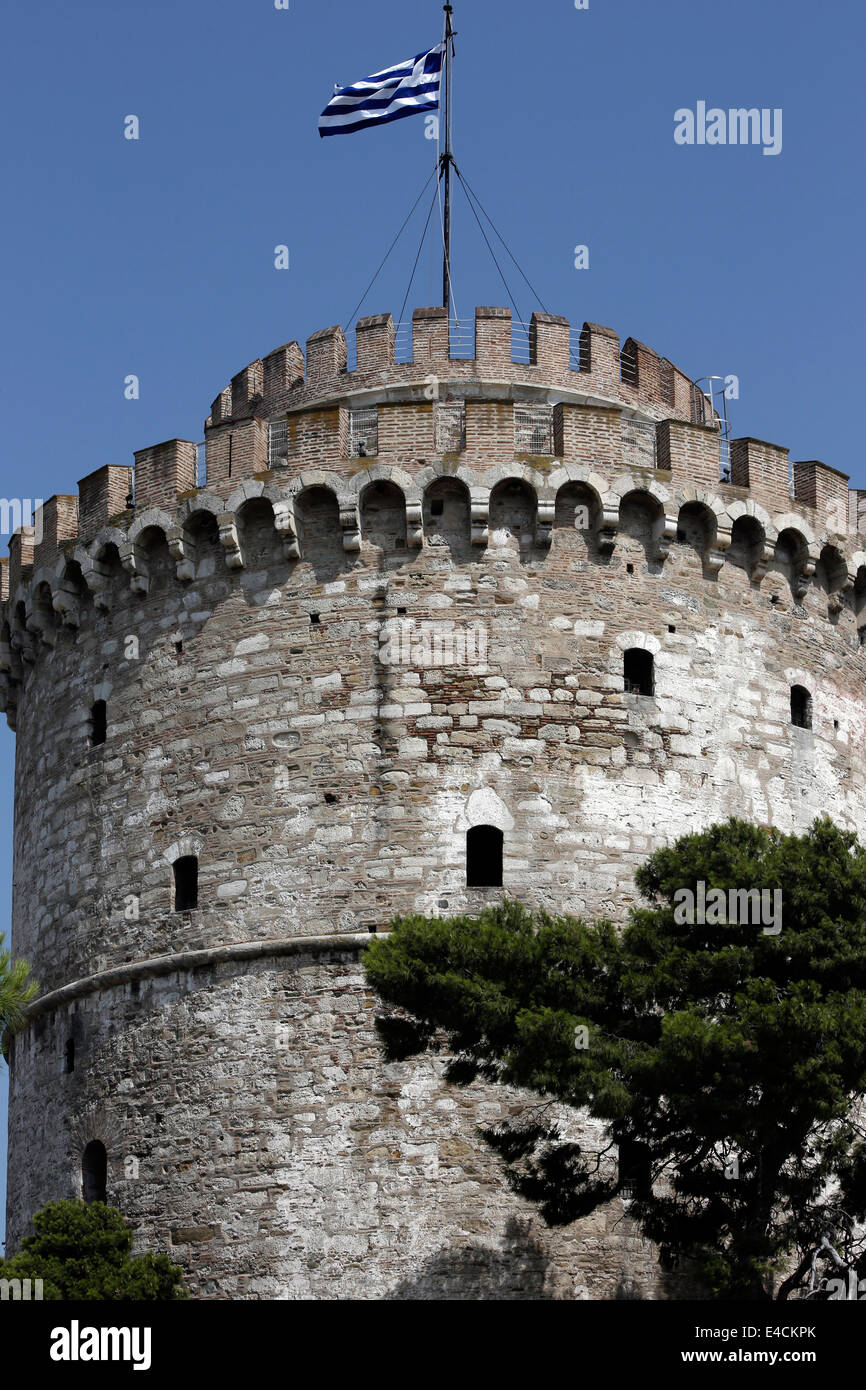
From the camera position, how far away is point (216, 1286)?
2258 centimetres

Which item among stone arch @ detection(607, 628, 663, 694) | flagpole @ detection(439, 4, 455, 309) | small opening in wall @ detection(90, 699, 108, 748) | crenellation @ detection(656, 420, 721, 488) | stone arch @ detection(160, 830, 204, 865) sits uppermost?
flagpole @ detection(439, 4, 455, 309)

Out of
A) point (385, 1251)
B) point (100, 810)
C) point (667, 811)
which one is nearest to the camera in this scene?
point (385, 1251)

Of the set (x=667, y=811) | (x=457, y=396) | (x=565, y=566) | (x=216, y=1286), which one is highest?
(x=457, y=396)

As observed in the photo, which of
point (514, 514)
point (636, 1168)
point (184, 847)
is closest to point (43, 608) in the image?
point (184, 847)

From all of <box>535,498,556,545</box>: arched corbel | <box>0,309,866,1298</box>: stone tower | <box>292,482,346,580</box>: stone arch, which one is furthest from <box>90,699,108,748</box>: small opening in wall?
<box>535,498,556,545</box>: arched corbel

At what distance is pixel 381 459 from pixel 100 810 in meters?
5.03

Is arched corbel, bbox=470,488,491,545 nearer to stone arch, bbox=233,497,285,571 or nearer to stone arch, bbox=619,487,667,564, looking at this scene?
stone arch, bbox=619,487,667,564

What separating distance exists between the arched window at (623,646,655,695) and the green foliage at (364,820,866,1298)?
3780mm

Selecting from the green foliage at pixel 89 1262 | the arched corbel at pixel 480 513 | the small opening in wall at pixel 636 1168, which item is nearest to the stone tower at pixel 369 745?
the arched corbel at pixel 480 513

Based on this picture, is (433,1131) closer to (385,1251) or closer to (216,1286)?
(385,1251)

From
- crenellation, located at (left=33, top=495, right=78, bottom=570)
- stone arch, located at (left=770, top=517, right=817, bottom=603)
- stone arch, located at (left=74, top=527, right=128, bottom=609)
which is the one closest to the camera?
stone arch, located at (left=770, top=517, right=817, bottom=603)

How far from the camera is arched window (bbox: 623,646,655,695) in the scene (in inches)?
961

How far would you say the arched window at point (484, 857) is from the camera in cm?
2341
